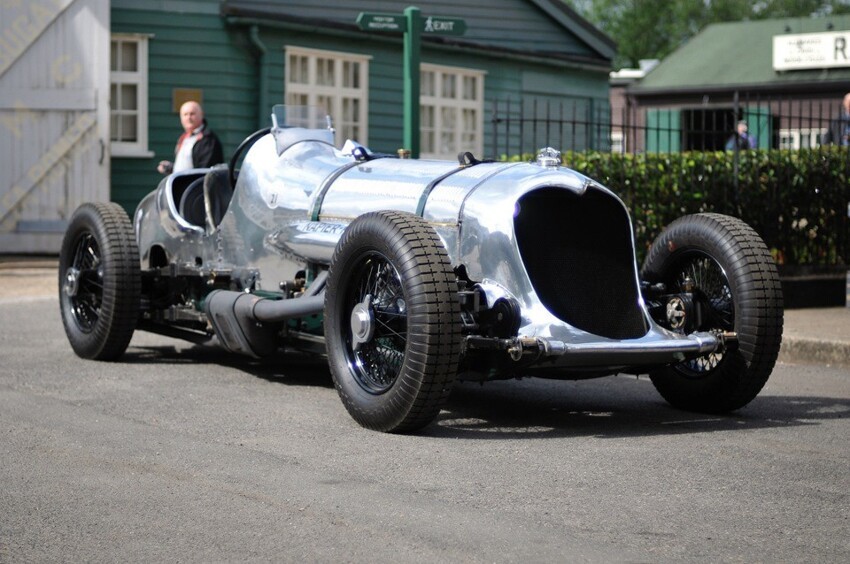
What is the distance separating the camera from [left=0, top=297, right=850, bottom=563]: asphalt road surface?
4379 millimetres

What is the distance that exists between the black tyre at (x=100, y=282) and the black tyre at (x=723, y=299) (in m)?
3.19

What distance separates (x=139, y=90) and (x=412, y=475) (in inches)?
579

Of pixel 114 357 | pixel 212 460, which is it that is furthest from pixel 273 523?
pixel 114 357

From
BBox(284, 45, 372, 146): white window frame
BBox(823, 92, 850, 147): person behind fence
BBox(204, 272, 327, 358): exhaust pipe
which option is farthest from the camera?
BBox(284, 45, 372, 146): white window frame

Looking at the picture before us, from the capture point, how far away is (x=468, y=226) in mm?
6738

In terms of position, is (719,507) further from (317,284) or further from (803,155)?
(803,155)

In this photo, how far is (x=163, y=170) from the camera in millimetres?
9695

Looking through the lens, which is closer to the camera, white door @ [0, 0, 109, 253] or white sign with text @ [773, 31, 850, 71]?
white door @ [0, 0, 109, 253]

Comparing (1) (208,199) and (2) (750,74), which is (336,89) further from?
(2) (750,74)

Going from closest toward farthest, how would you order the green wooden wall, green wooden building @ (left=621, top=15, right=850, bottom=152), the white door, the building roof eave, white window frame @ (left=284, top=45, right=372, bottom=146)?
the white door < the green wooden wall < the building roof eave < white window frame @ (left=284, top=45, right=372, bottom=146) < green wooden building @ (left=621, top=15, right=850, bottom=152)

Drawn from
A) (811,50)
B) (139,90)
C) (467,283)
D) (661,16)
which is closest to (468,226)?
(467,283)

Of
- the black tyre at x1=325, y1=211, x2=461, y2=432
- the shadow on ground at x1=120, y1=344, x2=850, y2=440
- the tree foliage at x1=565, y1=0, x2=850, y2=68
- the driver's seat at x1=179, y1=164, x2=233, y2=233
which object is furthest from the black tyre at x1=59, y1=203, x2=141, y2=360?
the tree foliage at x1=565, y1=0, x2=850, y2=68

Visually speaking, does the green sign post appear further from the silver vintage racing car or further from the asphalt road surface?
the asphalt road surface

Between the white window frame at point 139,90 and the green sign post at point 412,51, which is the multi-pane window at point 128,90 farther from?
the green sign post at point 412,51
